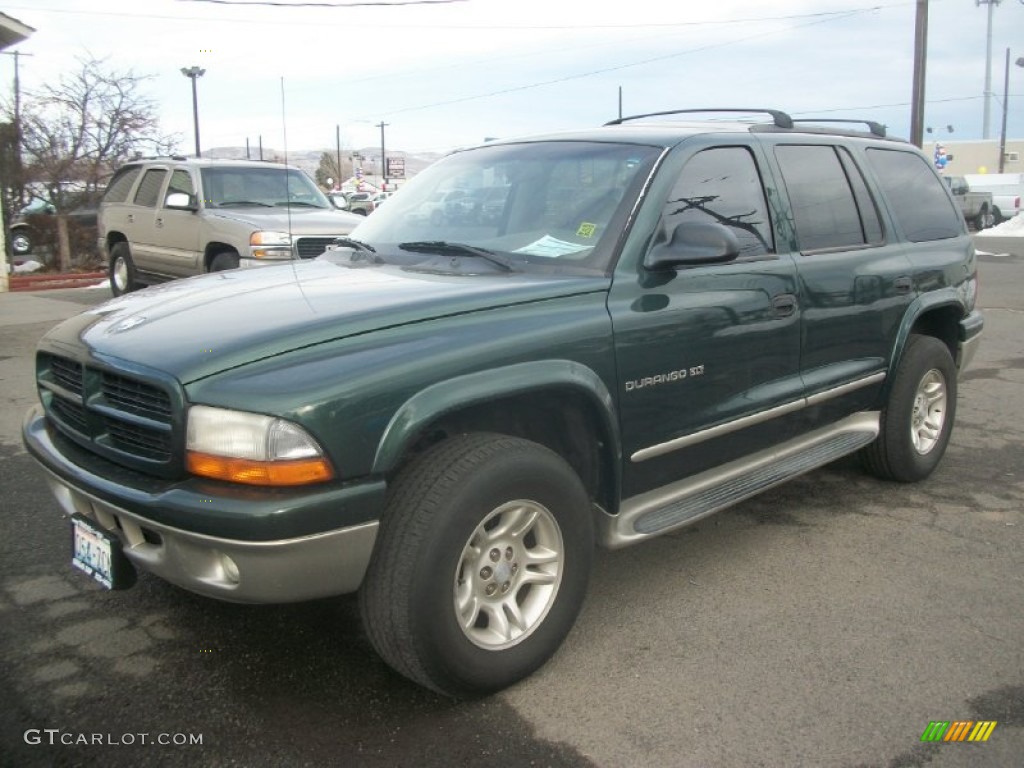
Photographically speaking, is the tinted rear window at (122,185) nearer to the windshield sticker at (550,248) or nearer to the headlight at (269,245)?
the headlight at (269,245)

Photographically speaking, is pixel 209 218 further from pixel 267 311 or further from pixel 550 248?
pixel 267 311

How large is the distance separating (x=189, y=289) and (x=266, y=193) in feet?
24.2

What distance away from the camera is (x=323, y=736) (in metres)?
2.62

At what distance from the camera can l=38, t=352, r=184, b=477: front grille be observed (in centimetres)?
249

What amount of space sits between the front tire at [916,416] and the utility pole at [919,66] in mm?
16499

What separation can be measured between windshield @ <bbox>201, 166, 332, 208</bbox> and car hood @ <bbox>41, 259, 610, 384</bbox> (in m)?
6.92

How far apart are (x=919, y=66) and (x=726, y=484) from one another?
1846 centimetres

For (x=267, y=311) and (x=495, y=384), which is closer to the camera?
(x=495, y=384)

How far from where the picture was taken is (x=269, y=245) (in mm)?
9078

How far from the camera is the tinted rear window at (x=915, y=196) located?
4.65 m

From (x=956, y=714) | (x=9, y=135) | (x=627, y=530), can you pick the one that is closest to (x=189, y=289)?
(x=627, y=530)

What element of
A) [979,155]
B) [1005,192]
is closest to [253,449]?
[1005,192]
